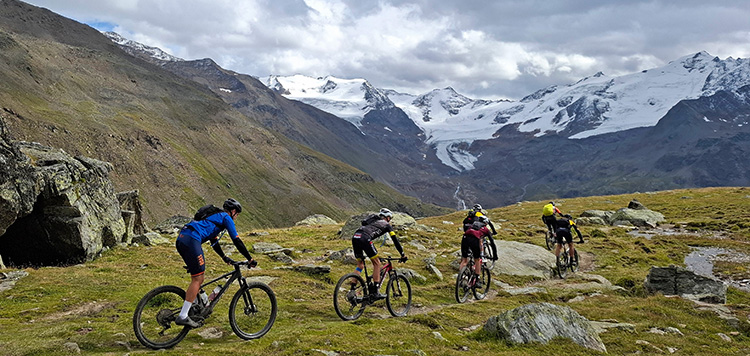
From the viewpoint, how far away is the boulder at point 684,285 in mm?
20769

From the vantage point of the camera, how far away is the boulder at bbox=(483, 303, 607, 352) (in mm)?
13711

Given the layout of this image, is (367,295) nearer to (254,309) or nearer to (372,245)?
(372,245)

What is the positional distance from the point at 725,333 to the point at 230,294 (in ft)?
61.4

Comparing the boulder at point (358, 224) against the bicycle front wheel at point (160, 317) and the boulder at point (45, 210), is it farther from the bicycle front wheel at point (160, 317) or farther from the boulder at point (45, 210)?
the bicycle front wheel at point (160, 317)

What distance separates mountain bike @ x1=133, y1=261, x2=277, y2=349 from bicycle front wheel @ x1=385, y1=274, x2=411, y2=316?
488 cm

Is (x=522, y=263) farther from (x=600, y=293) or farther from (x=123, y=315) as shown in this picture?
(x=123, y=315)

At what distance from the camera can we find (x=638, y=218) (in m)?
52.8

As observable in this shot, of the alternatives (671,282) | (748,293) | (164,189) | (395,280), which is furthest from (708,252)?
(164,189)

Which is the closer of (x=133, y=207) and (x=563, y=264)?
(x=563, y=264)

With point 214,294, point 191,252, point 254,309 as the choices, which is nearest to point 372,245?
point 254,309

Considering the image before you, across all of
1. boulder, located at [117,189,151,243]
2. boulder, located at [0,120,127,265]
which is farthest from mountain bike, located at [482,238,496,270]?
boulder, located at [117,189,151,243]

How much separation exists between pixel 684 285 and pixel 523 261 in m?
9.11

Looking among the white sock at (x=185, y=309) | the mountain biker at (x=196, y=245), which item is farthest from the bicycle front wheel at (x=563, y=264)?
the white sock at (x=185, y=309)

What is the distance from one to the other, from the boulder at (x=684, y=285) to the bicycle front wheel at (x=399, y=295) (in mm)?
13132
